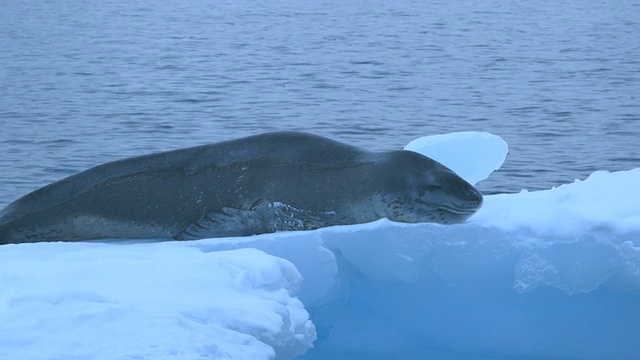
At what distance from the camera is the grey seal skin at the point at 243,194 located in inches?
262

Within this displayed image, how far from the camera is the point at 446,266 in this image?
6086mm

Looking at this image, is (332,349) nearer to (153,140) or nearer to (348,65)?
(153,140)

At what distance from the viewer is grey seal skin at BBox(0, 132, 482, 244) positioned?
21.8 ft

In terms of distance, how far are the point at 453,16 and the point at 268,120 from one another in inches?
873

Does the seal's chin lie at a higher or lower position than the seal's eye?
lower

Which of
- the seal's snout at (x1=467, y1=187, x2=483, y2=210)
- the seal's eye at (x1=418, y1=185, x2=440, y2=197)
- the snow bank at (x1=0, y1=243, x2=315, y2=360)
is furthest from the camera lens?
the seal's eye at (x1=418, y1=185, x2=440, y2=197)

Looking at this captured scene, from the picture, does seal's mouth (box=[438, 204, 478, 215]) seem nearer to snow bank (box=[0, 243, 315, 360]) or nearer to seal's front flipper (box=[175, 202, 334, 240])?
seal's front flipper (box=[175, 202, 334, 240])

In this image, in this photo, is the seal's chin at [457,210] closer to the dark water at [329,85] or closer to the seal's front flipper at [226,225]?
the seal's front flipper at [226,225]

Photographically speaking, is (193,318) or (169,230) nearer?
(193,318)

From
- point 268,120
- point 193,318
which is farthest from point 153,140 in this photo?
point 193,318

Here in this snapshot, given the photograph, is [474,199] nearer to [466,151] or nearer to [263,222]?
[263,222]

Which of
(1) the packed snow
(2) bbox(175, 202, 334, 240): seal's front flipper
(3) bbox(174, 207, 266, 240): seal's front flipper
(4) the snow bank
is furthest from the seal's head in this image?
(4) the snow bank

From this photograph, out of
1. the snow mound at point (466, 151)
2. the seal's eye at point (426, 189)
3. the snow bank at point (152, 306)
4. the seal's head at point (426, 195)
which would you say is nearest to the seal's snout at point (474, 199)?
the seal's head at point (426, 195)

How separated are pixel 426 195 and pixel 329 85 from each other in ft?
55.4
